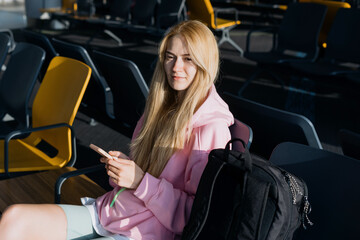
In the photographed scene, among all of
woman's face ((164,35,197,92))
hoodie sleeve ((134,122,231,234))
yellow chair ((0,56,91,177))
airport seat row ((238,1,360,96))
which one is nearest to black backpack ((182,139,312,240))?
hoodie sleeve ((134,122,231,234))

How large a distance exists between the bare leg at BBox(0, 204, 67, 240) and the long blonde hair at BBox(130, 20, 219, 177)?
0.36m

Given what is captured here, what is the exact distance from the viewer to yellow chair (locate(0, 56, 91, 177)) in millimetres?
2193

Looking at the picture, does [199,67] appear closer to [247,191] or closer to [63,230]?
[247,191]

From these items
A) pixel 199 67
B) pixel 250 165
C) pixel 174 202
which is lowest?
pixel 174 202

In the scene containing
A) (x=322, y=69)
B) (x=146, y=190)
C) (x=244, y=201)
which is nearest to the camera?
(x=244, y=201)

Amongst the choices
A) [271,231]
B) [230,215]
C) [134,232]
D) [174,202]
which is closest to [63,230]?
[134,232]

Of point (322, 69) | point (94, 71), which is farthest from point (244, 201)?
point (322, 69)

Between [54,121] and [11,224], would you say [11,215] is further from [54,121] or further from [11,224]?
[54,121]

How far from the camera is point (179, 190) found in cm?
142

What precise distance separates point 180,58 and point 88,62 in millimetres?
1502

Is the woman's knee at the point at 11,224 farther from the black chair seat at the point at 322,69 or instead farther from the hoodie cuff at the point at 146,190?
the black chair seat at the point at 322,69

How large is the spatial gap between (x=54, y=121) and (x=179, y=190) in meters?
1.17

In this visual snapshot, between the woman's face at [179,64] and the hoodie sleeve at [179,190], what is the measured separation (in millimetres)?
204

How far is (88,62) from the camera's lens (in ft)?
9.36
